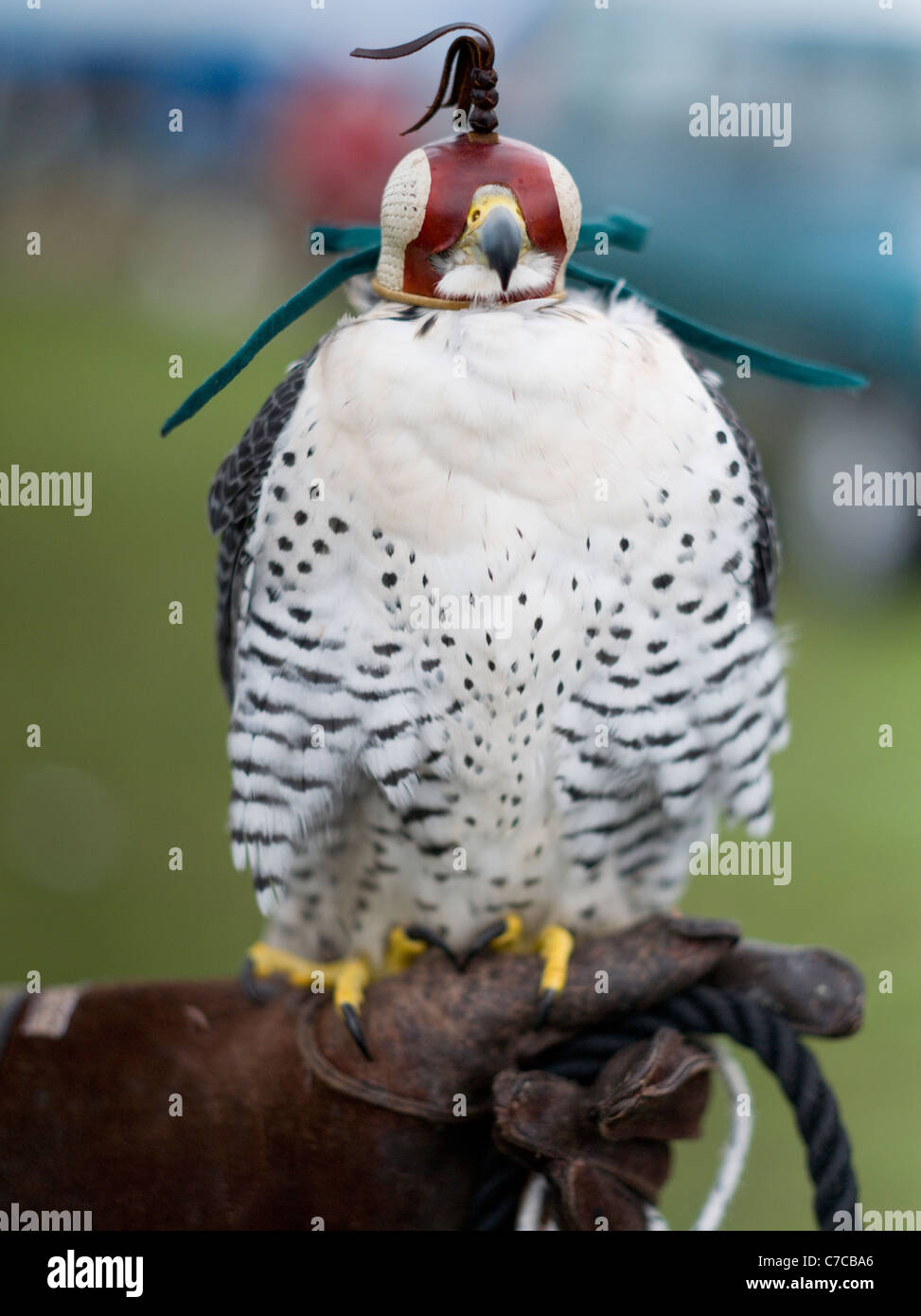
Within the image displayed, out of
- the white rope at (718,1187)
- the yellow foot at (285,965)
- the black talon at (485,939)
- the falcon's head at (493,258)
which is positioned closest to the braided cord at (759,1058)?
the white rope at (718,1187)

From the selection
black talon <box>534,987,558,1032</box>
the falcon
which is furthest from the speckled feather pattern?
black talon <box>534,987,558,1032</box>

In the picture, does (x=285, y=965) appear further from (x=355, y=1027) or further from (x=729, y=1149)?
(x=729, y=1149)

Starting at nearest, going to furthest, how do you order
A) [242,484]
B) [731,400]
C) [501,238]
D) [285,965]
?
[501,238] → [242,484] → [285,965] → [731,400]

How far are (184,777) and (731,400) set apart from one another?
2.25 meters

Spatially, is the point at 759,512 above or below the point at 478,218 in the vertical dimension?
below

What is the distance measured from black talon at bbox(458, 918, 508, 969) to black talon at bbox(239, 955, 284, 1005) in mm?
242

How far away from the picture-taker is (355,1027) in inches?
50.7

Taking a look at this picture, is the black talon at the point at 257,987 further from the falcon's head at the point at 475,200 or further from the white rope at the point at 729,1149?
the falcon's head at the point at 475,200

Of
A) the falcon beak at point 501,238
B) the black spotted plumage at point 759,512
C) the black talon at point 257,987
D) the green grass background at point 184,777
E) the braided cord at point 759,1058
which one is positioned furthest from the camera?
the green grass background at point 184,777

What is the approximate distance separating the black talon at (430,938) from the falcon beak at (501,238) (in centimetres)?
71

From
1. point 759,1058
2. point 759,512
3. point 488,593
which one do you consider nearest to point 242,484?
point 488,593

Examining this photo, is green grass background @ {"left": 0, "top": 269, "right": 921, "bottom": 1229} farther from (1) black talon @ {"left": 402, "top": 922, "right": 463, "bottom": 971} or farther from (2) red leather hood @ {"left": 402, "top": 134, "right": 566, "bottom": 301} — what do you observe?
(2) red leather hood @ {"left": 402, "top": 134, "right": 566, "bottom": 301}

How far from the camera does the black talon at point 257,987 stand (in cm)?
142

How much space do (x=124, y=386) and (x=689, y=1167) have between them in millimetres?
4061
